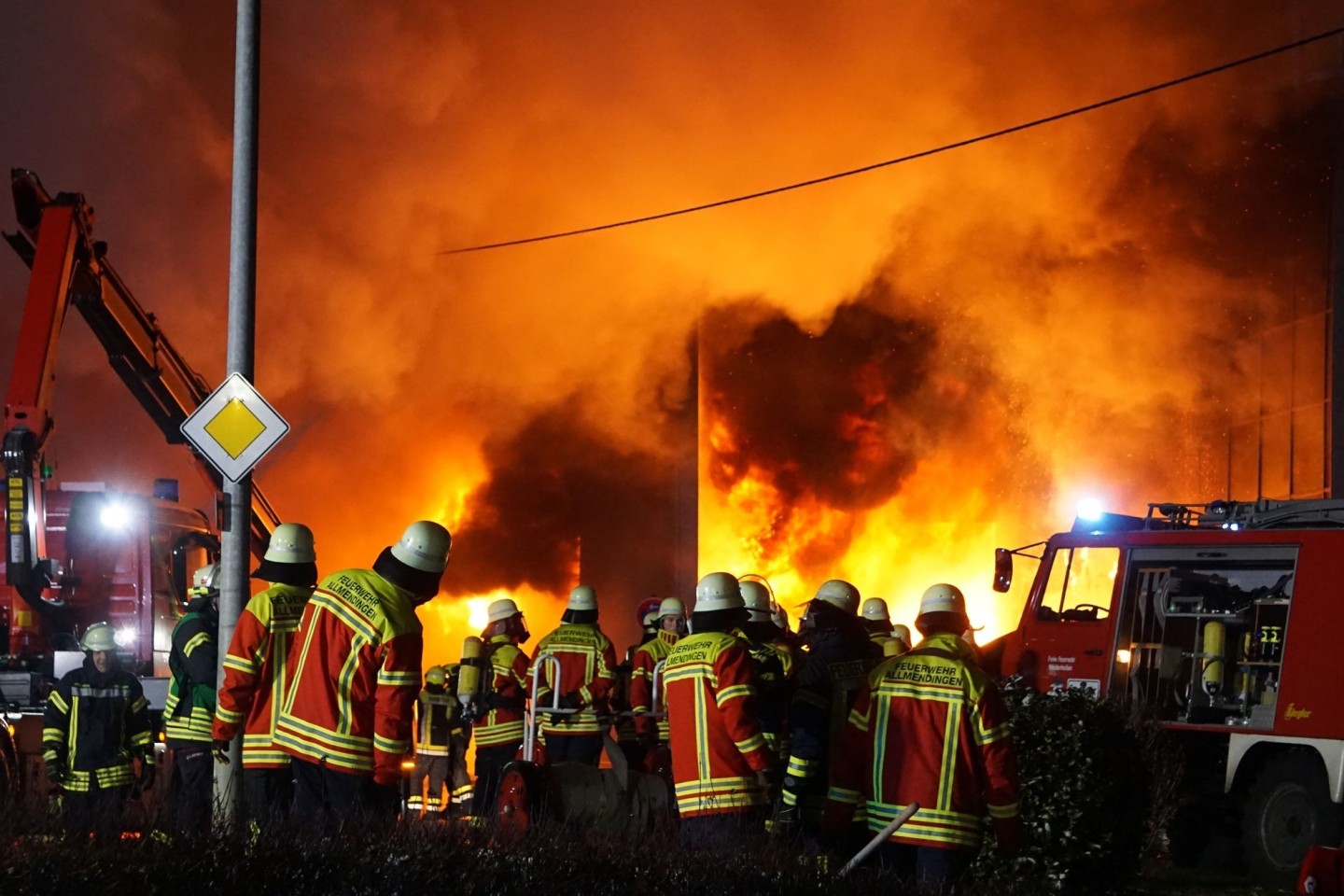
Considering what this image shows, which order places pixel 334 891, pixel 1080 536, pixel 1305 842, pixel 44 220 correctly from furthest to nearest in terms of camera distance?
1. pixel 44 220
2. pixel 1080 536
3. pixel 1305 842
4. pixel 334 891

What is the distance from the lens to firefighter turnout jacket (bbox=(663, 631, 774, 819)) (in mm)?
6457

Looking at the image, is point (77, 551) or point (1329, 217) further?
point (1329, 217)

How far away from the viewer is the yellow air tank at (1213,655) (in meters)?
11.4

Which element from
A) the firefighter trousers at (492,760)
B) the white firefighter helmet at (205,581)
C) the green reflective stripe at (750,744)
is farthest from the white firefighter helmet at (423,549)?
the firefighter trousers at (492,760)

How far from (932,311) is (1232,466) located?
4.69 m

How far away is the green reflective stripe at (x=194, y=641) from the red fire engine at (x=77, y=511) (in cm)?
443

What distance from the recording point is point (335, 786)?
641 centimetres

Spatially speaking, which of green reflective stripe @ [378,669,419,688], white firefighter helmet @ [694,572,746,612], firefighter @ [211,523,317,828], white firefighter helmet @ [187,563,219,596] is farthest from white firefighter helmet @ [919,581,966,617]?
white firefighter helmet @ [187,563,219,596]

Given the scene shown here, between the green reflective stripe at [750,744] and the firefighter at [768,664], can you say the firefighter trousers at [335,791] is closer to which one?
the green reflective stripe at [750,744]

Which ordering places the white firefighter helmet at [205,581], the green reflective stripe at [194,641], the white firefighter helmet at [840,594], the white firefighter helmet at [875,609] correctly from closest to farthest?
the green reflective stripe at [194,641] → the white firefighter helmet at [205,581] → the white firefighter helmet at [840,594] → the white firefighter helmet at [875,609]

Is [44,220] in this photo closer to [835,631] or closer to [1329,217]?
[835,631]

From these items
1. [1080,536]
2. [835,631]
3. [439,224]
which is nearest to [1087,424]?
[439,224]

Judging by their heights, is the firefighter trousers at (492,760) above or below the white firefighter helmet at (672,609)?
below

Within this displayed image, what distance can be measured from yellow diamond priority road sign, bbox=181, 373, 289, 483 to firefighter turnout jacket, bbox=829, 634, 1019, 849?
3.30 m
